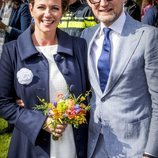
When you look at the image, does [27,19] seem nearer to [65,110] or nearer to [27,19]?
[27,19]

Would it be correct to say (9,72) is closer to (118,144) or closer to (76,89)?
(76,89)

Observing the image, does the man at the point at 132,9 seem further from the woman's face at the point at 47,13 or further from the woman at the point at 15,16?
the woman's face at the point at 47,13

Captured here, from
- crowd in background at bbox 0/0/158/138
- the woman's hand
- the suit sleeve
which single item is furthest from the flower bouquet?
crowd in background at bbox 0/0/158/138

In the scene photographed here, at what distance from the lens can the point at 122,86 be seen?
9.86 ft

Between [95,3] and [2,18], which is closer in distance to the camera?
[95,3]

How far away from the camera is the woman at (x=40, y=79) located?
3055 millimetres

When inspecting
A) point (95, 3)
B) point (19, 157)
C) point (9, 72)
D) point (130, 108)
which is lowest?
point (19, 157)

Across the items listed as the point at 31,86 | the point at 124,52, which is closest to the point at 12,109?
the point at 31,86

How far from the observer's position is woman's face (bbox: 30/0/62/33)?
3.05 meters

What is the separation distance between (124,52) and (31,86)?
28.8 inches

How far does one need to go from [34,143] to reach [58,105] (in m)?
0.40

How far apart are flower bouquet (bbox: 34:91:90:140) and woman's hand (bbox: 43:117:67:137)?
0.03m

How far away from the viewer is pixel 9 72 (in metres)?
3.06

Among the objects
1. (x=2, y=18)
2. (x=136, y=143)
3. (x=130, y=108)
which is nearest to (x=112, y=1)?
(x=130, y=108)
